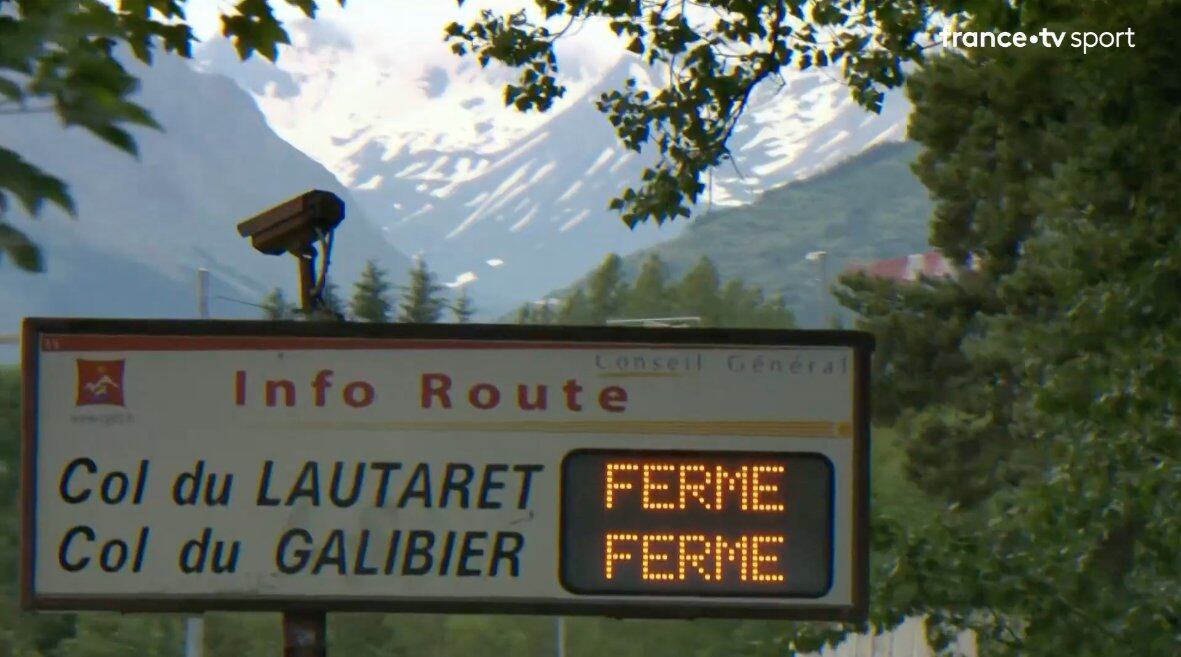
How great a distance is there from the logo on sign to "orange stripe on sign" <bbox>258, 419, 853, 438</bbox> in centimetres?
35

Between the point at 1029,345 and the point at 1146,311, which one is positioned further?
the point at 1029,345

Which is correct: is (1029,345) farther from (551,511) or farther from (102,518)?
(102,518)

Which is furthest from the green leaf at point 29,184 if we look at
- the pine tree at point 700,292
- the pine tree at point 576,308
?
the pine tree at point 576,308

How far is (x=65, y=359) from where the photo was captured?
4.18 meters

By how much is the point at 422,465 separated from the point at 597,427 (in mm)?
393

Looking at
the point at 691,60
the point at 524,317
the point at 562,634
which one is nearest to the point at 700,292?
the point at 562,634

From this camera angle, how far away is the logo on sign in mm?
4141

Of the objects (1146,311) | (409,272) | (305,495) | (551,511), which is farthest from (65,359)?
(409,272)

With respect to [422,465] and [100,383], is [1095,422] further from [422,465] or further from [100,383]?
[100,383]

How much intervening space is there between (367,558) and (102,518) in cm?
59

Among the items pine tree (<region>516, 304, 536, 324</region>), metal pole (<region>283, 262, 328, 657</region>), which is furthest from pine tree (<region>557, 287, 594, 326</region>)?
metal pole (<region>283, 262, 328, 657</region>)

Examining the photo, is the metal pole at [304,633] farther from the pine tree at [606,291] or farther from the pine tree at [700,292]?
the pine tree at [606,291]

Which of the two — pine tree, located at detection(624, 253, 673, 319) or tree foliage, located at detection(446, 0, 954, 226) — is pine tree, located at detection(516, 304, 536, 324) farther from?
pine tree, located at detection(624, 253, 673, 319)

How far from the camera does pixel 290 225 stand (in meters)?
4.54
